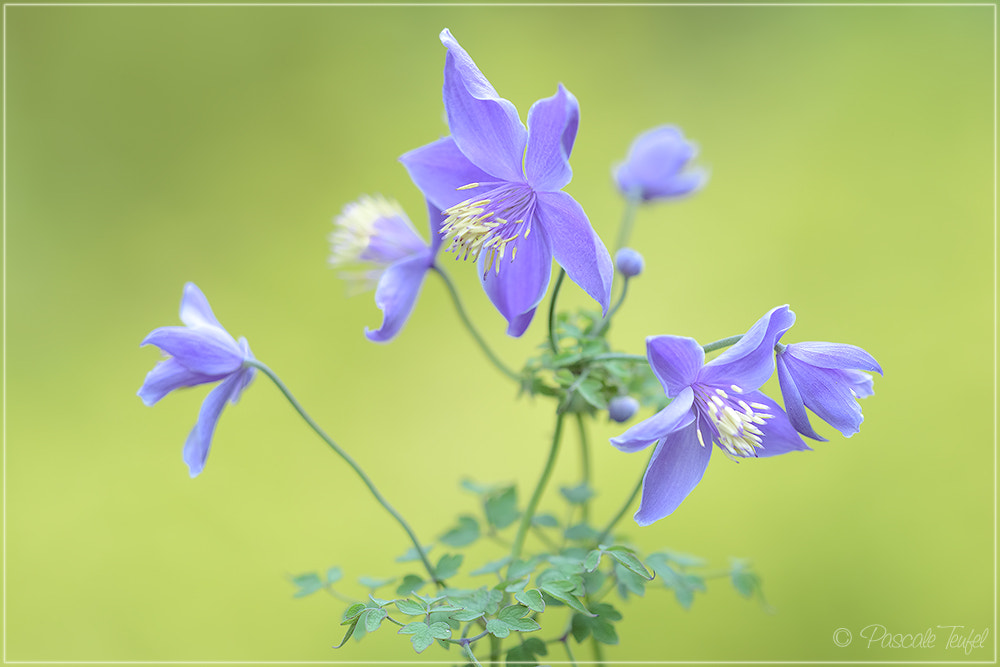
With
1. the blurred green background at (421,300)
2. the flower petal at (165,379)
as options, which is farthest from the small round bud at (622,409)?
the blurred green background at (421,300)

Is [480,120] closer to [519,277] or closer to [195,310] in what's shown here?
[519,277]

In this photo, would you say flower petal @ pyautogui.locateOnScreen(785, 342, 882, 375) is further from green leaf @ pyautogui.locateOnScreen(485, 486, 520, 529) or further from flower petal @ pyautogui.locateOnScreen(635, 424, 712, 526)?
green leaf @ pyautogui.locateOnScreen(485, 486, 520, 529)

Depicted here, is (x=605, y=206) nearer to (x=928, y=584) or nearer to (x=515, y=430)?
(x=515, y=430)

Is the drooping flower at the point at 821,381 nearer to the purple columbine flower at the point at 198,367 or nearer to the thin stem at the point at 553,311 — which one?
the thin stem at the point at 553,311

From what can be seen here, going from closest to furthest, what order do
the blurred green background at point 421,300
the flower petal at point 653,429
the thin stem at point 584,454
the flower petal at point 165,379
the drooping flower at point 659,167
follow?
1. the flower petal at point 653,429
2. the flower petal at point 165,379
3. the thin stem at point 584,454
4. the drooping flower at point 659,167
5. the blurred green background at point 421,300

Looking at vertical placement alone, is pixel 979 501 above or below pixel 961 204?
below

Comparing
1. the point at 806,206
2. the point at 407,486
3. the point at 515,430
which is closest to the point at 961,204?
the point at 806,206
